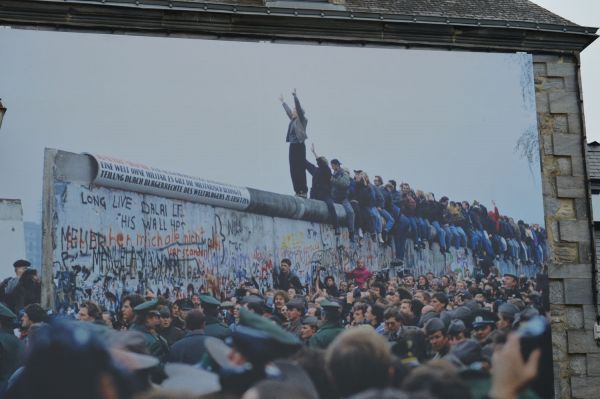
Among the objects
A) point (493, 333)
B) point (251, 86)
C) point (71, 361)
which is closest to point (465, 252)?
point (493, 333)

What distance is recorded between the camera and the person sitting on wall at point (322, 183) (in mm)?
11656

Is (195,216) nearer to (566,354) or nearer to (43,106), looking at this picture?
(43,106)

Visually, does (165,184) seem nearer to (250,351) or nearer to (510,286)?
(250,351)

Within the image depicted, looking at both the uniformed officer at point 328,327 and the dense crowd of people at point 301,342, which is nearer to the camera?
the dense crowd of people at point 301,342

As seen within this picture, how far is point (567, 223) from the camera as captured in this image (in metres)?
12.1

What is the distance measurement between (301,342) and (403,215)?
2.06m

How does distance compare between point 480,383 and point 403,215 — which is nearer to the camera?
point 480,383

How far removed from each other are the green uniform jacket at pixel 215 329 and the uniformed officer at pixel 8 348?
Result: 2004 millimetres

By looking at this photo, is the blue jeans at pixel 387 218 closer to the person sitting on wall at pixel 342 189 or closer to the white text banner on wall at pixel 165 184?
the person sitting on wall at pixel 342 189

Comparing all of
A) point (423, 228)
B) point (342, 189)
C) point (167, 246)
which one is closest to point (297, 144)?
point (342, 189)

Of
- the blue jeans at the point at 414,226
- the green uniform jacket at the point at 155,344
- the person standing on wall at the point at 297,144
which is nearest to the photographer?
the green uniform jacket at the point at 155,344

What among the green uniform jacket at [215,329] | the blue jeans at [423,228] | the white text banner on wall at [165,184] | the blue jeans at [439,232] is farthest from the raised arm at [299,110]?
the green uniform jacket at [215,329]

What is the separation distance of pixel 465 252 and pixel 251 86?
3.31 m

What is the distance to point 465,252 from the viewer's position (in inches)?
474
